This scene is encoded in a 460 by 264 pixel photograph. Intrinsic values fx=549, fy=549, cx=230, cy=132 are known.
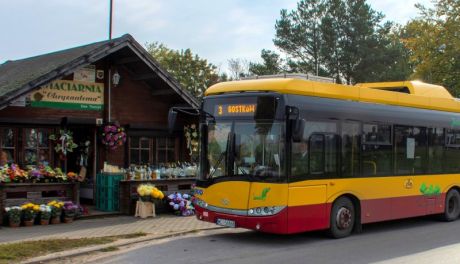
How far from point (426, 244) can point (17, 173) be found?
29.2 feet

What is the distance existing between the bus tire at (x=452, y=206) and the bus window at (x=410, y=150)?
4.95 ft

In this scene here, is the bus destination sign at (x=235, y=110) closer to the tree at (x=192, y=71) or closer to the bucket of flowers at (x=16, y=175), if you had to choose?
the bucket of flowers at (x=16, y=175)

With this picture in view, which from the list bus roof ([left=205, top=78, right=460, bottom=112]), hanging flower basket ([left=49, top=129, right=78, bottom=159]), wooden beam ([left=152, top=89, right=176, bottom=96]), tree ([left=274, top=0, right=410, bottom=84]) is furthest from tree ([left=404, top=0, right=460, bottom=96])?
hanging flower basket ([left=49, top=129, right=78, bottom=159])

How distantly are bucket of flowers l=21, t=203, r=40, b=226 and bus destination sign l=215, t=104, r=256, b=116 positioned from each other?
4.78 metres

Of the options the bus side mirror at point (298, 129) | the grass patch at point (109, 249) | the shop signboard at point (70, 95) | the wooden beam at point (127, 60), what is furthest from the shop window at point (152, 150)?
the bus side mirror at point (298, 129)

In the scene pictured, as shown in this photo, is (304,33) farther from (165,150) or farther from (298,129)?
(298,129)

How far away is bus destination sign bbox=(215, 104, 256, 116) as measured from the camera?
10156 mm

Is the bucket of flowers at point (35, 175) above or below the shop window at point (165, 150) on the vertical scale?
below

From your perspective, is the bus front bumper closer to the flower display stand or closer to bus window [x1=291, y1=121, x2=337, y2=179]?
bus window [x1=291, y1=121, x2=337, y2=179]

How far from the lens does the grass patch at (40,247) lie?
8.67m

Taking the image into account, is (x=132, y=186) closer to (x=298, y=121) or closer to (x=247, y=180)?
(x=247, y=180)

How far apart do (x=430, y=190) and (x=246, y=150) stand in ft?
18.7

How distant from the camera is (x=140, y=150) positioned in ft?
54.6

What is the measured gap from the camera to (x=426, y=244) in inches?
412
